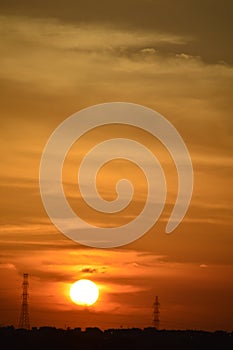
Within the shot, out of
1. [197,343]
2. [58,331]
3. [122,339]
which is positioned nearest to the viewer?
[122,339]

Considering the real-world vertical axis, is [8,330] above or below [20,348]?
above

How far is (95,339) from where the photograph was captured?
166500 mm

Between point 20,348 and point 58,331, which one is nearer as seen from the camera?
point 20,348

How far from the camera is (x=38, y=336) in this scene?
17412cm

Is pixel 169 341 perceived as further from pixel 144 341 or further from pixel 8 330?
pixel 8 330

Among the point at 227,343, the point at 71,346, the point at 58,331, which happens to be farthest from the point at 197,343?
the point at 71,346

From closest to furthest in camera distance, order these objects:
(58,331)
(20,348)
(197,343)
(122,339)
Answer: (20,348) → (122,339) → (58,331) → (197,343)

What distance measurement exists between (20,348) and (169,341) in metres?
48.8

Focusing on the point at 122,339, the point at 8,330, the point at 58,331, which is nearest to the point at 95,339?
the point at 122,339

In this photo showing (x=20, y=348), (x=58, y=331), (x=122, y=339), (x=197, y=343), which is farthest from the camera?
(x=197, y=343)

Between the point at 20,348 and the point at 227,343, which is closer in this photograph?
the point at 20,348

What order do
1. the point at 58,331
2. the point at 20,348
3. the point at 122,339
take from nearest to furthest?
the point at 20,348
the point at 122,339
the point at 58,331

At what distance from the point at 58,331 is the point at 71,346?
81.9ft

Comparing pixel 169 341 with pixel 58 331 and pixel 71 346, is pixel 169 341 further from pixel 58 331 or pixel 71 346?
pixel 71 346
